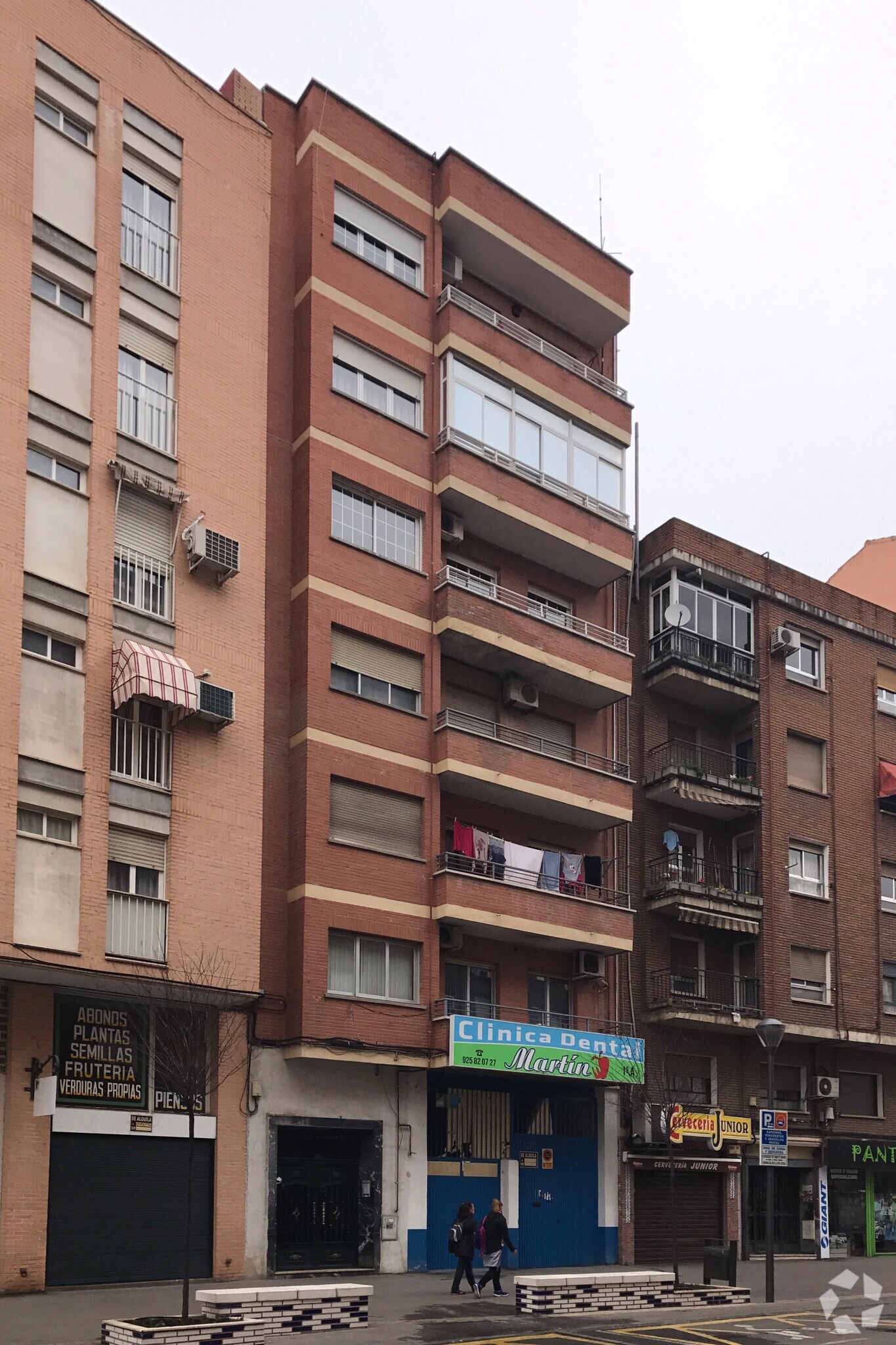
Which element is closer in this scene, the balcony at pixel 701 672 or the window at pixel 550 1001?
the window at pixel 550 1001

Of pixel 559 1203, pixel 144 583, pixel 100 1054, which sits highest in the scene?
pixel 144 583

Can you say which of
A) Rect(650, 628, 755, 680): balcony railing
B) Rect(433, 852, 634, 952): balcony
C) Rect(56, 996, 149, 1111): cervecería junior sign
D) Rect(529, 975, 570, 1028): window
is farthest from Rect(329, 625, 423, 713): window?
Rect(650, 628, 755, 680): balcony railing

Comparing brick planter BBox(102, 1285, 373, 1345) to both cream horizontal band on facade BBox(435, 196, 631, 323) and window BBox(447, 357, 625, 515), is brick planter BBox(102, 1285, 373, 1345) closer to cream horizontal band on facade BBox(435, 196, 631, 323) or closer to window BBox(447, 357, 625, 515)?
window BBox(447, 357, 625, 515)

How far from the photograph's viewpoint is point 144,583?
25953 mm

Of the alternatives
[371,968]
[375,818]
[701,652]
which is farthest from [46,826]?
[701,652]

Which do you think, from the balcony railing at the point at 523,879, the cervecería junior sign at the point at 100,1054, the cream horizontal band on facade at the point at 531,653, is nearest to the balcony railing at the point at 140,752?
the cervecería junior sign at the point at 100,1054

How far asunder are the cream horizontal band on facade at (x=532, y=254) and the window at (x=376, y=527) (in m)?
7.23

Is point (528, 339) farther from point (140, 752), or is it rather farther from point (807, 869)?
point (807, 869)

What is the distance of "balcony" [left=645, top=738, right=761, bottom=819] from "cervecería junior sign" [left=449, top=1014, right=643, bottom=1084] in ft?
20.6

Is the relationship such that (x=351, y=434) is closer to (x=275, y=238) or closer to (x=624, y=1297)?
(x=275, y=238)

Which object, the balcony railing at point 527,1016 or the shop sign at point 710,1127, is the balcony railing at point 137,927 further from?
the shop sign at point 710,1127

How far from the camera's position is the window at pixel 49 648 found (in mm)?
23797

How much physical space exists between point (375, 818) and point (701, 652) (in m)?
11.6

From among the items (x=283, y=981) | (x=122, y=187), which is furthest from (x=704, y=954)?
(x=122, y=187)
